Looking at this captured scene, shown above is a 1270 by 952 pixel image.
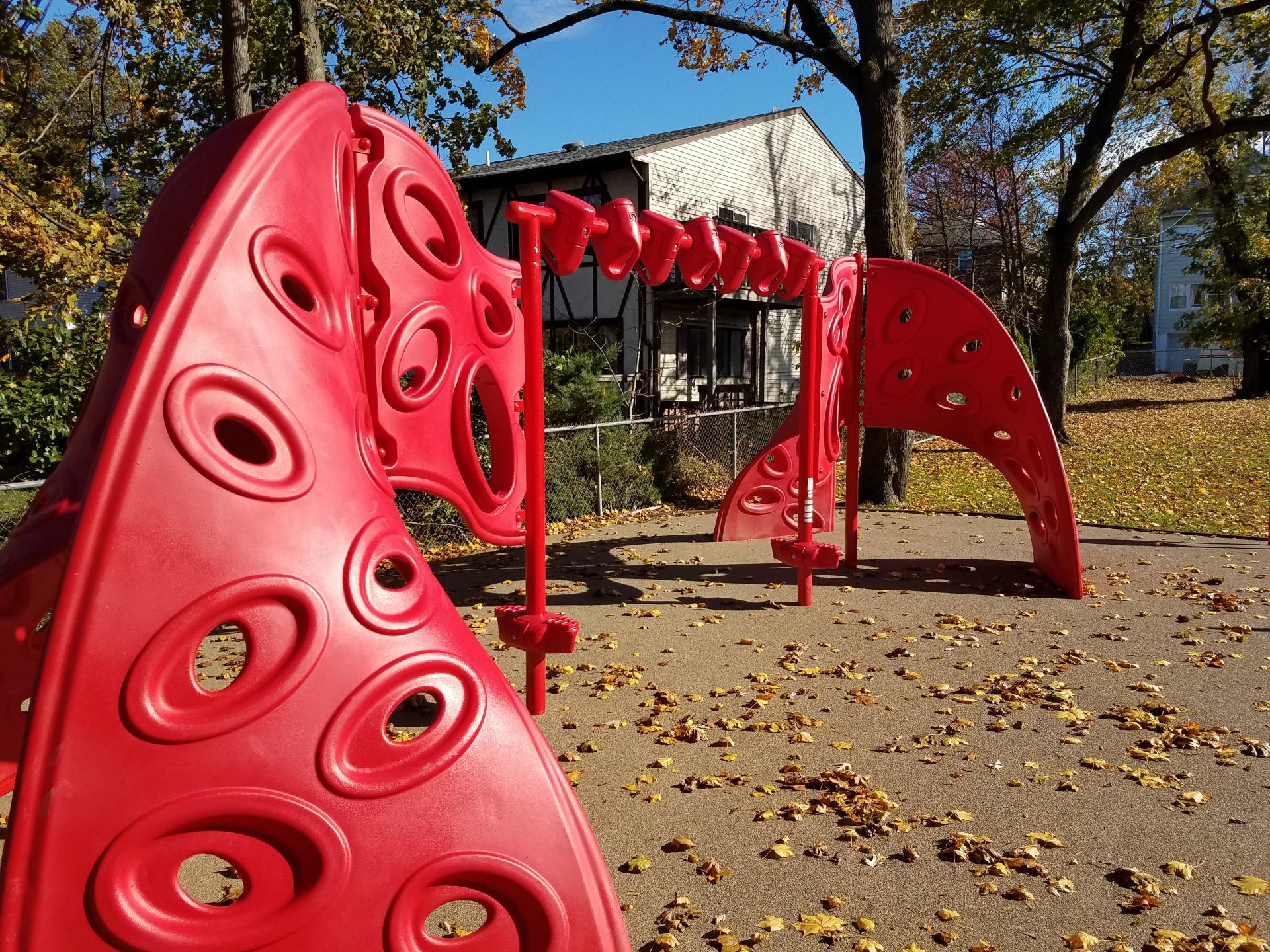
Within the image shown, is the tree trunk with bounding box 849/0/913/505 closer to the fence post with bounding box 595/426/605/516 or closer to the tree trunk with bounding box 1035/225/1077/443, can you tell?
the fence post with bounding box 595/426/605/516

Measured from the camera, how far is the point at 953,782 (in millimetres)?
3988

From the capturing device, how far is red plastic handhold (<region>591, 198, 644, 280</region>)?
209 inches

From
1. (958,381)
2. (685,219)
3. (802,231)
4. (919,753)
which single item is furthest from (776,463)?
(802,231)

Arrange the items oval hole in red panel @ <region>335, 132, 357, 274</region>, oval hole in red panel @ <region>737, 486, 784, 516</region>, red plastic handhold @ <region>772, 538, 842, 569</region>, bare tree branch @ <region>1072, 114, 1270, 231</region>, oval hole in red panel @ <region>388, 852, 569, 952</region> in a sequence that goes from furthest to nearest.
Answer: bare tree branch @ <region>1072, 114, 1270, 231</region> < oval hole in red panel @ <region>737, 486, 784, 516</region> < red plastic handhold @ <region>772, 538, 842, 569</region> < oval hole in red panel @ <region>335, 132, 357, 274</region> < oval hole in red panel @ <region>388, 852, 569, 952</region>

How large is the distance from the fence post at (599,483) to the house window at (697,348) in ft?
36.1

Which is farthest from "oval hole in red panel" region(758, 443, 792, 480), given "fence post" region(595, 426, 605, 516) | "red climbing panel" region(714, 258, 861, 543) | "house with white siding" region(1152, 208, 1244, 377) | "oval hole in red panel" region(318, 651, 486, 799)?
"house with white siding" region(1152, 208, 1244, 377)

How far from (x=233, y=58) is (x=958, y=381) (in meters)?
7.61

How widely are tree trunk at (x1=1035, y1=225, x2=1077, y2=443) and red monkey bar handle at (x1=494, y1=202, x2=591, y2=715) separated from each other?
15.3 m

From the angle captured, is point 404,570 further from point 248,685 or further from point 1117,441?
point 1117,441

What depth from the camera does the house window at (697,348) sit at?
72.6 feet

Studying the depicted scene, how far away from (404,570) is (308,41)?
7434 mm

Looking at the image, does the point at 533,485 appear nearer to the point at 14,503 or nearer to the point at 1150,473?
the point at 14,503

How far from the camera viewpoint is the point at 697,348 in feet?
74.0

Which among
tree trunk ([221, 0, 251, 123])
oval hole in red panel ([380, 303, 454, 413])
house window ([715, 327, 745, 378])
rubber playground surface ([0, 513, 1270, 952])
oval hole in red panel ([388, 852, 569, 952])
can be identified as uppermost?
tree trunk ([221, 0, 251, 123])
